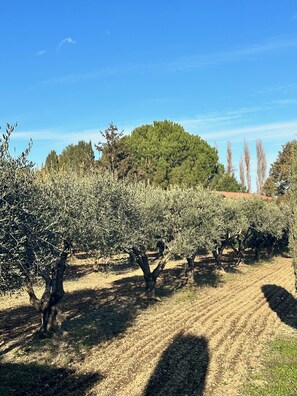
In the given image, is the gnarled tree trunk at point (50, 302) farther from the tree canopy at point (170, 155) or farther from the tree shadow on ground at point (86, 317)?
the tree canopy at point (170, 155)

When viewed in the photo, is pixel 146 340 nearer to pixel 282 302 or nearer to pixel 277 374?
pixel 277 374

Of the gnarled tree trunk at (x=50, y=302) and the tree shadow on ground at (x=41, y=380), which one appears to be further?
the gnarled tree trunk at (x=50, y=302)

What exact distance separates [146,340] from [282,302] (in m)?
12.4

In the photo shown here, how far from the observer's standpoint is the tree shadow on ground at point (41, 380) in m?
13.3

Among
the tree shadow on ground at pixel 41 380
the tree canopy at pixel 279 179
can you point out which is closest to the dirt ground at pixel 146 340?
the tree shadow on ground at pixel 41 380

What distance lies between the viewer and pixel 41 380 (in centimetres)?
1422

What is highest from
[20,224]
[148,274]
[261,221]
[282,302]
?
[20,224]

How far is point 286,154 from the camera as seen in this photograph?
70.6m

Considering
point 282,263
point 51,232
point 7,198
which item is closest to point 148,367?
point 51,232

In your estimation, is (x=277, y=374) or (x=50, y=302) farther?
(x=50, y=302)

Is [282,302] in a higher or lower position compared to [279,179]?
lower

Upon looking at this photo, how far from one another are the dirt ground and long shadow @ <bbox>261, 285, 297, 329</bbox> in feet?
0.21

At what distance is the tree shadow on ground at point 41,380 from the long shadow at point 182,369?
235cm

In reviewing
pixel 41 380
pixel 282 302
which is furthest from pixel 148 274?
pixel 41 380
